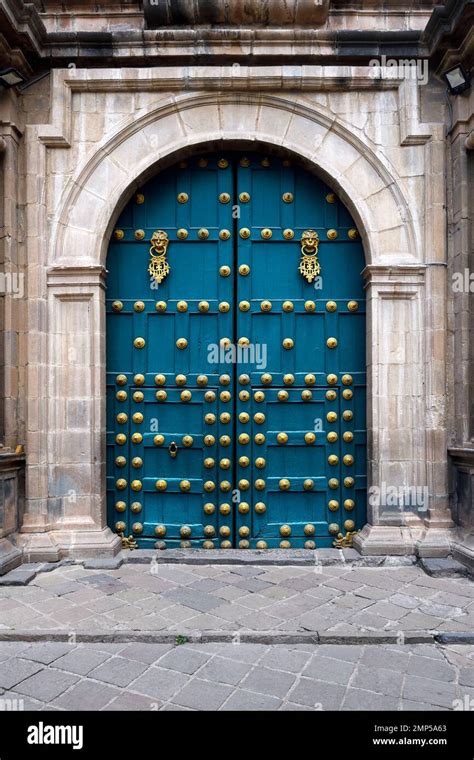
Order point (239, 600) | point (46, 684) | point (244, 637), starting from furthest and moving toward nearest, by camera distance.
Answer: point (239, 600), point (244, 637), point (46, 684)

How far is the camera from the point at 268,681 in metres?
3.02

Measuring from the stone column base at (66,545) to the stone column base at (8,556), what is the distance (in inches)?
3.0

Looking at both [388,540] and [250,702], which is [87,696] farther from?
[388,540]

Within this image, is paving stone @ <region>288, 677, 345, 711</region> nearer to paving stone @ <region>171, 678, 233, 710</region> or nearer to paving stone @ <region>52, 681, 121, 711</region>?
paving stone @ <region>171, 678, 233, 710</region>

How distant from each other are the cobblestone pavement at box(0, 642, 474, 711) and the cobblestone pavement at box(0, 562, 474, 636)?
0.21 meters

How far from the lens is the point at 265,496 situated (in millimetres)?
5312

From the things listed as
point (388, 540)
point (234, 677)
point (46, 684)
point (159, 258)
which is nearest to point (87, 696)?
point (46, 684)

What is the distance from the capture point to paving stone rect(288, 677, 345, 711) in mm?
2795

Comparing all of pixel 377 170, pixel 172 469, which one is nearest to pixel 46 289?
pixel 172 469

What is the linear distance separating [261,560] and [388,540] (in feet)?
3.69

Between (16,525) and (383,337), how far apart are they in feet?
12.0

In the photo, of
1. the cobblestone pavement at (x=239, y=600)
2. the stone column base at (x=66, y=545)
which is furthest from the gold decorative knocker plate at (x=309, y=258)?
Result: the stone column base at (x=66, y=545)

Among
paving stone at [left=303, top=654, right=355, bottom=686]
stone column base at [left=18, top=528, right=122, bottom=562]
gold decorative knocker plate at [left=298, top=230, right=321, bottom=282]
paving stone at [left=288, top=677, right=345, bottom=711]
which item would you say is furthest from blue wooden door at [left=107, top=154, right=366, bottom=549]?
paving stone at [left=288, top=677, right=345, bottom=711]

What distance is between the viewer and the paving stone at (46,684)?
9.40 ft
